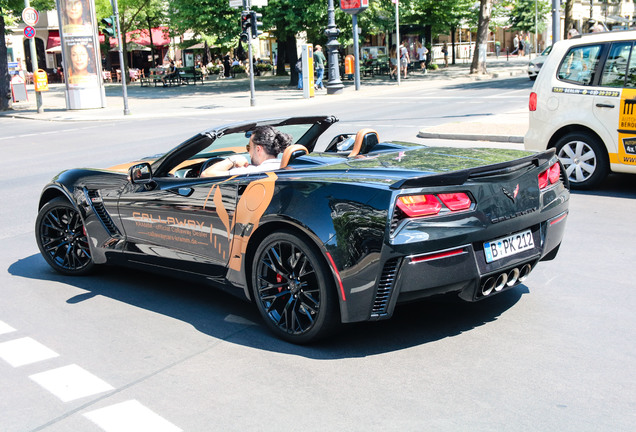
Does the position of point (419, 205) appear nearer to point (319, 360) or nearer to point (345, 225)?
point (345, 225)

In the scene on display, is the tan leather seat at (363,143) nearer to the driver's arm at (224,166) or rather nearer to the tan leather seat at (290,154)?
the tan leather seat at (290,154)

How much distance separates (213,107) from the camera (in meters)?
26.9

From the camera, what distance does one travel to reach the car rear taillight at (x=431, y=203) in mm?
3840

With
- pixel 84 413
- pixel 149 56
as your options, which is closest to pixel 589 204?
pixel 84 413

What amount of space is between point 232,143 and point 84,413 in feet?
9.48

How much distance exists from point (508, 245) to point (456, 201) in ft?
1.52

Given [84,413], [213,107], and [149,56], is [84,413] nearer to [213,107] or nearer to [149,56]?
[213,107]

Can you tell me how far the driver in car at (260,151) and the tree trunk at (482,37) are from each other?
112ft

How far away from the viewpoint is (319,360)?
4109 mm

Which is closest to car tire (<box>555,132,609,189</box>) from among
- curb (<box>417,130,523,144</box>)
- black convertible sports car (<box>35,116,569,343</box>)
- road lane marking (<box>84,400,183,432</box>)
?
black convertible sports car (<box>35,116,569,343</box>)

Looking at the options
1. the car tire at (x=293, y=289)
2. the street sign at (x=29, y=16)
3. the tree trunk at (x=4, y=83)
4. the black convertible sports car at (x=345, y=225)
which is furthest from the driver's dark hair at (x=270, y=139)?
the tree trunk at (x=4, y=83)

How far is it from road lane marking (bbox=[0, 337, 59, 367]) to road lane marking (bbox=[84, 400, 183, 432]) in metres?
0.95

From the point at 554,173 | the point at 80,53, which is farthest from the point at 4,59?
the point at 554,173

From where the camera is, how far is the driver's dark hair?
17.3 feet
